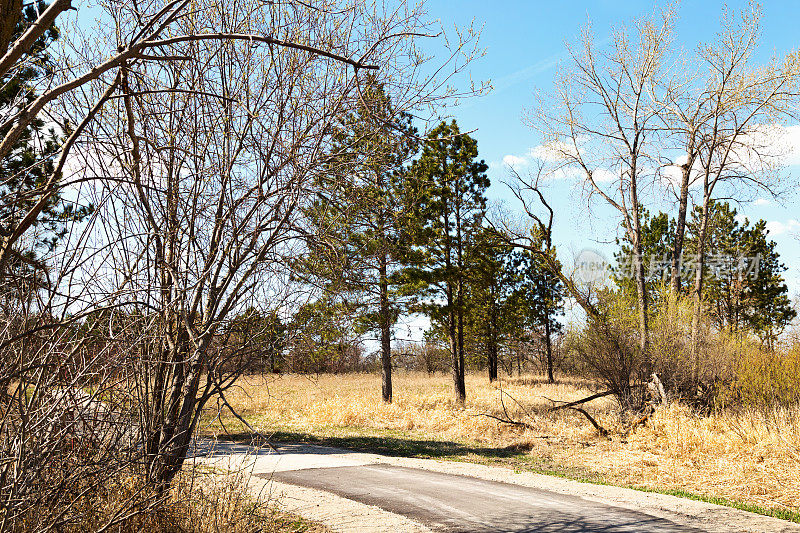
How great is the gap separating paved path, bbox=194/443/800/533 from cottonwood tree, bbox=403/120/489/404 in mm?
11960

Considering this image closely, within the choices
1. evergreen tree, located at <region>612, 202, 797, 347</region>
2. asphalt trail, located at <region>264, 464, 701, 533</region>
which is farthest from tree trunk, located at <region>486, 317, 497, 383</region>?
asphalt trail, located at <region>264, 464, 701, 533</region>

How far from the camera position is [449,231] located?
23.5 meters

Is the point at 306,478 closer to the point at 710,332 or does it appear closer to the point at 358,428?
the point at 358,428

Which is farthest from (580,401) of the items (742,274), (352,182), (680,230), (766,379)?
(742,274)

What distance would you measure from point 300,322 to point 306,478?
5.40 m

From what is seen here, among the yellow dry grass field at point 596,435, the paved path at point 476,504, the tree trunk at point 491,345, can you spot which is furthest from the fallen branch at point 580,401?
the tree trunk at point 491,345

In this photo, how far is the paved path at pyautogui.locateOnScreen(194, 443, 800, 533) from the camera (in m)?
6.62

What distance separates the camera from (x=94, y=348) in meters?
3.88

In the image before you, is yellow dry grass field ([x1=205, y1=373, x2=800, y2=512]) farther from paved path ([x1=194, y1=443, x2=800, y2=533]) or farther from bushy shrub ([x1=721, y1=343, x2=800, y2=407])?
paved path ([x1=194, y1=443, x2=800, y2=533])

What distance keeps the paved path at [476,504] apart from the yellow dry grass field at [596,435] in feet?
4.43

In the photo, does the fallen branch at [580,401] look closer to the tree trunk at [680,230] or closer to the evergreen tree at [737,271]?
the tree trunk at [680,230]

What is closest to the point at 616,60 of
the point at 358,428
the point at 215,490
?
the point at 358,428

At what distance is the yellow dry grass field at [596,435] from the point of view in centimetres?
927

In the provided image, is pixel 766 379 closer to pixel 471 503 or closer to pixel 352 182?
pixel 471 503
